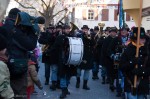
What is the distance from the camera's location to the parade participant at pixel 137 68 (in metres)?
6.62

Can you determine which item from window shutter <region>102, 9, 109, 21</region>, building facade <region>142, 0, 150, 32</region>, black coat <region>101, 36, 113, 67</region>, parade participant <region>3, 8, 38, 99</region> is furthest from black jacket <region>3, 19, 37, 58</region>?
window shutter <region>102, 9, 109, 21</region>

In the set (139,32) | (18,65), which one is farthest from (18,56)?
(139,32)

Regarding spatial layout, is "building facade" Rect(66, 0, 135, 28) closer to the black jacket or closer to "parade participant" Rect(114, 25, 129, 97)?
"parade participant" Rect(114, 25, 129, 97)

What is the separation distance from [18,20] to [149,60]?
7.45 feet

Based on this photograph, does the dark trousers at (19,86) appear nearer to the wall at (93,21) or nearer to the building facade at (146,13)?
the building facade at (146,13)

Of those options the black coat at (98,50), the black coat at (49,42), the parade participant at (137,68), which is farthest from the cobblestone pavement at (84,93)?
the parade participant at (137,68)

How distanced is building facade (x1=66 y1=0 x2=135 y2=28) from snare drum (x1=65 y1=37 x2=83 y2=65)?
50414 millimetres

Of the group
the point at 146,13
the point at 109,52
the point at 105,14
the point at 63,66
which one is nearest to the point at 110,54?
the point at 109,52

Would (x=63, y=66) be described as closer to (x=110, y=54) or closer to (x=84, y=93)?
(x=84, y=93)

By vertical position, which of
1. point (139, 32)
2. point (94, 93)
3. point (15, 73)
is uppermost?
point (139, 32)

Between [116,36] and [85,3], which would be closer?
[116,36]

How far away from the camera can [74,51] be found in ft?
32.7

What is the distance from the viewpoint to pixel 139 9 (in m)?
7.30

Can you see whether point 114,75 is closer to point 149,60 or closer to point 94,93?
point 94,93
